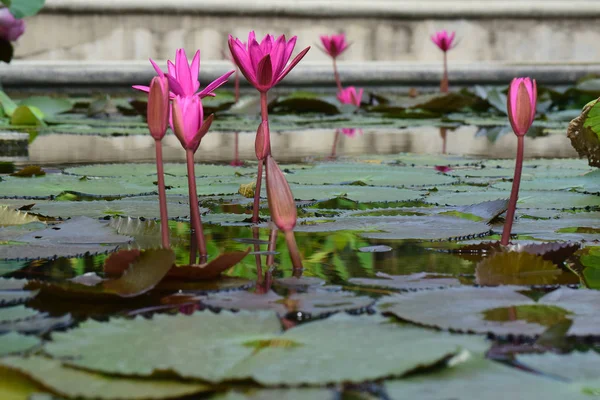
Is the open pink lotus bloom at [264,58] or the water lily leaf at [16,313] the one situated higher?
the open pink lotus bloom at [264,58]

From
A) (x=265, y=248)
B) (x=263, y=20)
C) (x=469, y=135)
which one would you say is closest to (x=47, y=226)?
(x=265, y=248)

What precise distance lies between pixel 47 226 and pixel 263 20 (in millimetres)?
4999

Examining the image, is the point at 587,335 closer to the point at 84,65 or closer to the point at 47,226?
the point at 47,226

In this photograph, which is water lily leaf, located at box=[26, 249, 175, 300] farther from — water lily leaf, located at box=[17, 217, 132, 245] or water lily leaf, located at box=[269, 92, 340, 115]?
water lily leaf, located at box=[269, 92, 340, 115]

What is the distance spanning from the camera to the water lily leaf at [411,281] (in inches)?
29.0

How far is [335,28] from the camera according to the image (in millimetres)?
5965

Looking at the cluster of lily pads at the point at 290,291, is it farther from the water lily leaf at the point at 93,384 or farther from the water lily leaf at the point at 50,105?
the water lily leaf at the point at 50,105

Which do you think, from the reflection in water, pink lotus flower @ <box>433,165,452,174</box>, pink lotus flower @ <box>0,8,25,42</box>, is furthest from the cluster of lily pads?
pink lotus flower @ <box>0,8,25,42</box>

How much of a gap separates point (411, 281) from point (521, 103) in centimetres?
18

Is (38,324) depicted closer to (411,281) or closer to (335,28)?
(411,281)

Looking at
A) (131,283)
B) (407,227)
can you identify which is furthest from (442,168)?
(131,283)

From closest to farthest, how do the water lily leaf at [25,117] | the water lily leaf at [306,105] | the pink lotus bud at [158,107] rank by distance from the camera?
the pink lotus bud at [158,107], the water lily leaf at [25,117], the water lily leaf at [306,105]

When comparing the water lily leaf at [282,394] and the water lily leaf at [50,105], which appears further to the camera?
the water lily leaf at [50,105]

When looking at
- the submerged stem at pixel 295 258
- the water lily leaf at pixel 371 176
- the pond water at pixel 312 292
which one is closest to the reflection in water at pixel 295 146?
the water lily leaf at pixel 371 176
